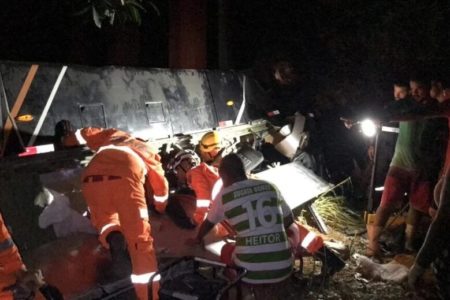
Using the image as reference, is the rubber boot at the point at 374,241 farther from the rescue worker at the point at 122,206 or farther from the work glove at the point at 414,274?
the rescue worker at the point at 122,206

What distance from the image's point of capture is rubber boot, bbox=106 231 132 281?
378 centimetres

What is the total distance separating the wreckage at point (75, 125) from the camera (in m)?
3.93

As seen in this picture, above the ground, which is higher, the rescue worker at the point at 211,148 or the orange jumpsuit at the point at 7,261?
the rescue worker at the point at 211,148

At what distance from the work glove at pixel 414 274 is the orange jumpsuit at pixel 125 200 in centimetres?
291

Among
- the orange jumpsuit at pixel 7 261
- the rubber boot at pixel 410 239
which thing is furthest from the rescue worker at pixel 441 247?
the orange jumpsuit at pixel 7 261

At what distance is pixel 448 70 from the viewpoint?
32.9 feet

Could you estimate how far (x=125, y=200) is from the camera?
3748 mm

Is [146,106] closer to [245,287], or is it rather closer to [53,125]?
[53,125]

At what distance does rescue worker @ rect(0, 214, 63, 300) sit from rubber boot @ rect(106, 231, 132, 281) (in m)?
1.03

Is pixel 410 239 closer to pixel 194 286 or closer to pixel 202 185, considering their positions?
pixel 202 185

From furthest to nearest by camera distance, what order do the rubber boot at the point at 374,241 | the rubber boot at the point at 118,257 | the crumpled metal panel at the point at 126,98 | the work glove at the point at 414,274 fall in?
the rubber boot at the point at 374,241
the work glove at the point at 414,274
the crumpled metal panel at the point at 126,98
the rubber boot at the point at 118,257

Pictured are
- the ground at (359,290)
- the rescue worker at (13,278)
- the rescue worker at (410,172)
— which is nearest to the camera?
the rescue worker at (13,278)

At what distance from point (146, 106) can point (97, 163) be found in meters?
1.89

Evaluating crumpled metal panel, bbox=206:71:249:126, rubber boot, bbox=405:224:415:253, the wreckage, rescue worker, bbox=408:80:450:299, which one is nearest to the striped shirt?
the wreckage
